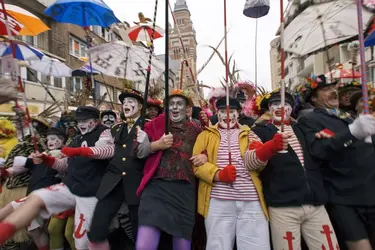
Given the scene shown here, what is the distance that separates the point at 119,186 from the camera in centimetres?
315

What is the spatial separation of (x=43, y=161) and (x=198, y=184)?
6.02ft

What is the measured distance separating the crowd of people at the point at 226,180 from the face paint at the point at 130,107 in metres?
0.01

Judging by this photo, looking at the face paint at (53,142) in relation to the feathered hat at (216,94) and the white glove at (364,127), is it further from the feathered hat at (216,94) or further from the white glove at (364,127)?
the white glove at (364,127)

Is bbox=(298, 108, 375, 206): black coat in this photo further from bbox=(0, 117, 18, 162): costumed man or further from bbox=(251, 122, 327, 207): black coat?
bbox=(0, 117, 18, 162): costumed man

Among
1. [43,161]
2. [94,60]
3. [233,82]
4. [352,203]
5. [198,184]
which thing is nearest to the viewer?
[352,203]

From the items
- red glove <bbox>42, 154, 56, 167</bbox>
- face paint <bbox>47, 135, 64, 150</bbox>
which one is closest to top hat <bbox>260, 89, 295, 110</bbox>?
red glove <bbox>42, 154, 56, 167</bbox>

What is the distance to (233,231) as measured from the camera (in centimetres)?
268

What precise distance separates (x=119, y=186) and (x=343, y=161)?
2.17 m

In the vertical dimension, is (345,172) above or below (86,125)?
below

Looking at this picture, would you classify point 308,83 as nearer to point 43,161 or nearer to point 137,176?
point 137,176

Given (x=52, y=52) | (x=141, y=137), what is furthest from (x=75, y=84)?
(x=141, y=137)

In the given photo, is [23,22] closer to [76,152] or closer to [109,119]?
[109,119]

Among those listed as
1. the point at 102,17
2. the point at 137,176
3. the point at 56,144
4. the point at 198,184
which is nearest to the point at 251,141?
the point at 198,184

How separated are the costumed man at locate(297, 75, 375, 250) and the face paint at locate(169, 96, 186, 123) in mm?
1209
